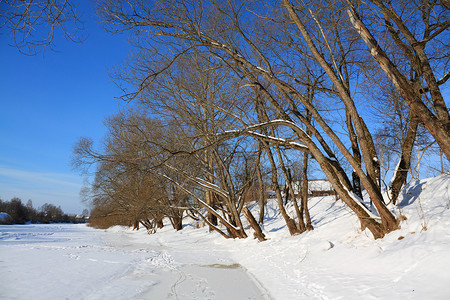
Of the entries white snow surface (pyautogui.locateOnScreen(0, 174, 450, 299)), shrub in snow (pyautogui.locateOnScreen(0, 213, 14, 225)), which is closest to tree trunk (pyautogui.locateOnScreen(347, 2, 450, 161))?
white snow surface (pyautogui.locateOnScreen(0, 174, 450, 299))

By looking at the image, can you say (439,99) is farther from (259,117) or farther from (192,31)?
(259,117)

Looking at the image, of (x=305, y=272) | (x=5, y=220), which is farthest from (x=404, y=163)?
(x=5, y=220)

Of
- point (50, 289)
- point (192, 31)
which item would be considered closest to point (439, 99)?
point (192, 31)

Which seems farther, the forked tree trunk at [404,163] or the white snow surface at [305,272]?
the forked tree trunk at [404,163]

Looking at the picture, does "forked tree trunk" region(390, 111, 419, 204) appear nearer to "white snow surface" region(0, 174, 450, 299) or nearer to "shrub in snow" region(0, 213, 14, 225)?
"white snow surface" region(0, 174, 450, 299)

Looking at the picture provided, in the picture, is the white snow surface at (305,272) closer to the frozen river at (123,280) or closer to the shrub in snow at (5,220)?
the frozen river at (123,280)

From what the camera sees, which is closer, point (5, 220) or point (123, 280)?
point (123, 280)

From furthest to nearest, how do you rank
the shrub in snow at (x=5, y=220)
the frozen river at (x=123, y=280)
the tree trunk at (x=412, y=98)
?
the shrub in snow at (x=5, y=220), the tree trunk at (x=412, y=98), the frozen river at (x=123, y=280)

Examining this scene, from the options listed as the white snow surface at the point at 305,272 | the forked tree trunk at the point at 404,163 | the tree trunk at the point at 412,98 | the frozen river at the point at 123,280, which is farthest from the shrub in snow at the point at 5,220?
the tree trunk at the point at 412,98

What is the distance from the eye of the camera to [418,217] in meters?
5.88

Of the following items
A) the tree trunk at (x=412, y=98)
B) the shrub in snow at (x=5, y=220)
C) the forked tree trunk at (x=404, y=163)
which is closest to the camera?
the tree trunk at (x=412, y=98)

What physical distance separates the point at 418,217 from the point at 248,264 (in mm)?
4433

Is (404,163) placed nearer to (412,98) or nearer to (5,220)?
(412,98)

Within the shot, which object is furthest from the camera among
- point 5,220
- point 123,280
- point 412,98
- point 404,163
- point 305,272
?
point 5,220
